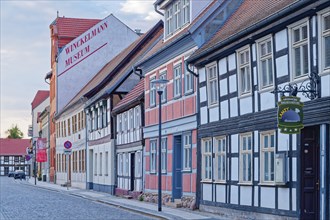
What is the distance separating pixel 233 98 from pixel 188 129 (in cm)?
519

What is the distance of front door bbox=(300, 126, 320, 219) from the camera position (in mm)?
19219

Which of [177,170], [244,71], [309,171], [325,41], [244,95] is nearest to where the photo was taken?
[325,41]

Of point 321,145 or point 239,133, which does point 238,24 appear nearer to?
point 239,133

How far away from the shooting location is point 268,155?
21.6 m

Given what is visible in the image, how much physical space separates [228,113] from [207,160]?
9.63 ft

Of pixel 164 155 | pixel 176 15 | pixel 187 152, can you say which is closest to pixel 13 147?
pixel 164 155

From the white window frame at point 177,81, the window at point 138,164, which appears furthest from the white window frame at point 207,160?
the window at point 138,164

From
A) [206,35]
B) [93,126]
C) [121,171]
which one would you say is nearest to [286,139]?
[206,35]

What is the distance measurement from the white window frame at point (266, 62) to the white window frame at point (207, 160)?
5.21 meters

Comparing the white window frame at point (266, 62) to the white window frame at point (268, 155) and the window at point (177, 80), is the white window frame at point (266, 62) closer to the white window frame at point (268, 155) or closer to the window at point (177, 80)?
the white window frame at point (268, 155)

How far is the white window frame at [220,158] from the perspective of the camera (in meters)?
25.4

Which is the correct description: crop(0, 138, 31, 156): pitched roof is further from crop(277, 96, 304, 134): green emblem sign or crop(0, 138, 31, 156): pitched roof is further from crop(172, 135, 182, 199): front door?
crop(277, 96, 304, 134): green emblem sign

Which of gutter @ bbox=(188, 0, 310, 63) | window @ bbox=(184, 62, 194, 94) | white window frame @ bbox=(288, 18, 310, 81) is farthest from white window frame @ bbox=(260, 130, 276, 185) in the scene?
window @ bbox=(184, 62, 194, 94)

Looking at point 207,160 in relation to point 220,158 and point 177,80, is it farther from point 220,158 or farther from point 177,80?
point 177,80
